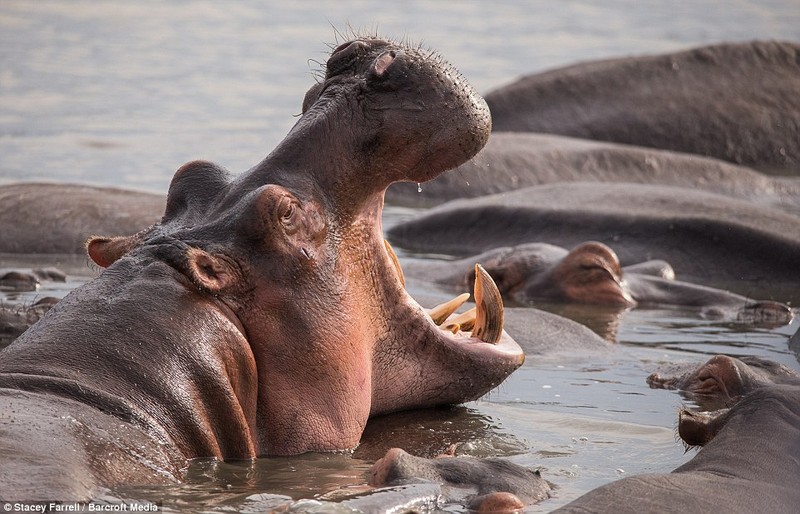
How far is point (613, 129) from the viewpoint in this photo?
44.7ft

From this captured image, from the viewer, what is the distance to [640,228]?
954 centimetres

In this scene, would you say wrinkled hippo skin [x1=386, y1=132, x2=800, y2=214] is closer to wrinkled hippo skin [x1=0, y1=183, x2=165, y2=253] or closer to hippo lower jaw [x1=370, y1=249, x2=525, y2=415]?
wrinkled hippo skin [x1=0, y1=183, x2=165, y2=253]

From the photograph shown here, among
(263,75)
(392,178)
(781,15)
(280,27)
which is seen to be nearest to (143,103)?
(263,75)

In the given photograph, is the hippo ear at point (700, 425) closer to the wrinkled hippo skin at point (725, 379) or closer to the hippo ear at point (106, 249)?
the wrinkled hippo skin at point (725, 379)

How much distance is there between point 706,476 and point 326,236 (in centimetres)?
127

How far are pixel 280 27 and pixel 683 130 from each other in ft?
36.7

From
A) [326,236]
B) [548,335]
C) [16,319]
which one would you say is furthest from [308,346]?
[548,335]

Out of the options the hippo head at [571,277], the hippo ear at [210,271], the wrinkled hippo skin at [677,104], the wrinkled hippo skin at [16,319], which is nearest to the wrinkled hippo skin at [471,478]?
the hippo ear at [210,271]

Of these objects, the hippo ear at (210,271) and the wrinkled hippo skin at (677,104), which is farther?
the wrinkled hippo skin at (677,104)

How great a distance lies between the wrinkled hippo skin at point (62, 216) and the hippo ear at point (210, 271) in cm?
441

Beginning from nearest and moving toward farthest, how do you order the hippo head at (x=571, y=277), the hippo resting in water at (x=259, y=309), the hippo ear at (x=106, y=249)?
the hippo resting in water at (x=259, y=309)
the hippo ear at (x=106, y=249)
the hippo head at (x=571, y=277)

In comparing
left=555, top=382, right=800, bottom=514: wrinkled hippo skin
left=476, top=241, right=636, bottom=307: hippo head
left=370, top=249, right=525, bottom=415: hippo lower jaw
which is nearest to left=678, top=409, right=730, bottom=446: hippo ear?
left=555, top=382, right=800, bottom=514: wrinkled hippo skin

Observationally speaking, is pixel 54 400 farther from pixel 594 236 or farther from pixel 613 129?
pixel 613 129

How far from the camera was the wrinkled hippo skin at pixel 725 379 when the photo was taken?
556 cm
